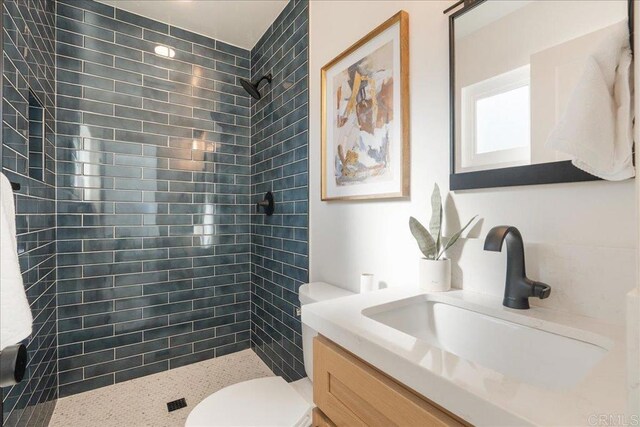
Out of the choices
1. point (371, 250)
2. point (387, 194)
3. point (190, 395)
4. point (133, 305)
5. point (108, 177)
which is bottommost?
point (190, 395)

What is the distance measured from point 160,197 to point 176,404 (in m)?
1.32

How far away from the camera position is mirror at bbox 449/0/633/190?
74 cm

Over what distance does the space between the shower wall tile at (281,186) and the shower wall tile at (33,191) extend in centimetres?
118

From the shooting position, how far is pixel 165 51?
7.14 ft

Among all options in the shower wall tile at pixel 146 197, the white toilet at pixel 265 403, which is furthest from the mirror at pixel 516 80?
the shower wall tile at pixel 146 197

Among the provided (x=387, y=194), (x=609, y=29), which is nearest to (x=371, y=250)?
(x=387, y=194)

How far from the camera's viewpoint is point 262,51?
7.59 ft

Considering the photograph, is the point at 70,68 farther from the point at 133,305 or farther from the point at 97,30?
the point at 133,305

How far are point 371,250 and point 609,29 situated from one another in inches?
37.8

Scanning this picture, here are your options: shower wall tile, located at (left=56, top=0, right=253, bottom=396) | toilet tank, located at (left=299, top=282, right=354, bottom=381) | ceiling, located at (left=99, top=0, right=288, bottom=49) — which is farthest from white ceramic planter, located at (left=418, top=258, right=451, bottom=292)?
ceiling, located at (left=99, top=0, right=288, bottom=49)

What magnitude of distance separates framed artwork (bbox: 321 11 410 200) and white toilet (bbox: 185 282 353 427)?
0.54 m

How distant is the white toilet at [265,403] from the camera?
1125 millimetres

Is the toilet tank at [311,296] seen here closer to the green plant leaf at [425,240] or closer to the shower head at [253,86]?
the green plant leaf at [425,240]

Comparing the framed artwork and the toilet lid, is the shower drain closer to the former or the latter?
the toilet lid
